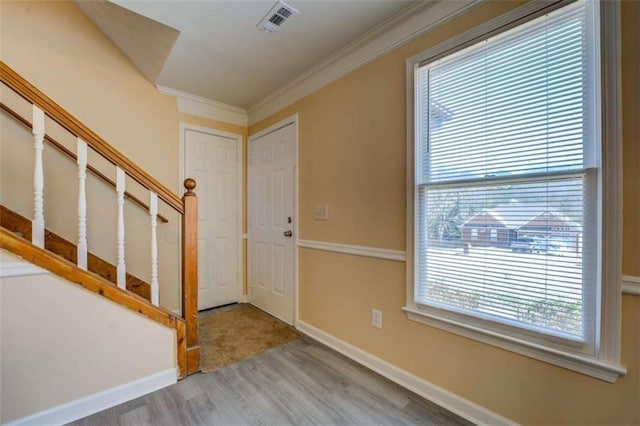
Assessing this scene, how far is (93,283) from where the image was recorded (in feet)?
5.41

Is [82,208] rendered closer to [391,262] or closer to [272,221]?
[272,221]

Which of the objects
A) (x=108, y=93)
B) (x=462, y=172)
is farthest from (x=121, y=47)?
(x=462, y=172)

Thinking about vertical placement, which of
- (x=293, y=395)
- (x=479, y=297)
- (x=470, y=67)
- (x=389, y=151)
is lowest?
(x=293, y=395)

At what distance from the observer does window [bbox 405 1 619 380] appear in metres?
1.24

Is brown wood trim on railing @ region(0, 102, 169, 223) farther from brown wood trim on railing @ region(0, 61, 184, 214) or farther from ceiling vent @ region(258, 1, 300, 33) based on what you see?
ceiling vent @ region(258, 1, 300, 33)

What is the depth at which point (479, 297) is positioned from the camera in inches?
62.0

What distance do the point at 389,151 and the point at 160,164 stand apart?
237cm

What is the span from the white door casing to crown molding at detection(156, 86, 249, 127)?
18 cm

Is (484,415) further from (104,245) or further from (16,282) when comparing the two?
(104,245)

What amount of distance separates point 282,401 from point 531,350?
1.39 meters

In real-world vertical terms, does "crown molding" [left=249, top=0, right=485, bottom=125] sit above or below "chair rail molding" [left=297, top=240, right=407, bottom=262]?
above

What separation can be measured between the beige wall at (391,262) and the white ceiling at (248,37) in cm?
28

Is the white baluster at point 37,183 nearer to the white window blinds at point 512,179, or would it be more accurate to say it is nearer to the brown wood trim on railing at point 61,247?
the brown wood trim on railing at point 61,247

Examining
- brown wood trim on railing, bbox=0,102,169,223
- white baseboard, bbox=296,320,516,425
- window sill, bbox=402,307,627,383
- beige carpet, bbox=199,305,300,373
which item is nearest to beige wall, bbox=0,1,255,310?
brown wood trim on railing, bbox=0,102,169,223
